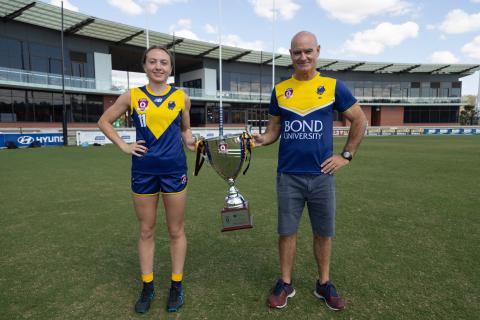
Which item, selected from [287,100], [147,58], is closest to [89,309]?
[147,58]

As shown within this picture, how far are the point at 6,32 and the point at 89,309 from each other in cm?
3258

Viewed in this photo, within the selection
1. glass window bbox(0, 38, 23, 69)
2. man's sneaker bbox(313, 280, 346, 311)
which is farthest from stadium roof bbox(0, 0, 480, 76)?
man's sneaker bbox(313, 280, 346, 311)

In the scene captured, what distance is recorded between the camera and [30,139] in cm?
2070

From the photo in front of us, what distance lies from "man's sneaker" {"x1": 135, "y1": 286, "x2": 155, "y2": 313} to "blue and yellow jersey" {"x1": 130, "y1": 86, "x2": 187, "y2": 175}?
3.57 ft

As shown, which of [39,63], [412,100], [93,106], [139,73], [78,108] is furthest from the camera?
[412,100]

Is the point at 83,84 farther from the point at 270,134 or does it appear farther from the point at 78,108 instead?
the point at 270,134

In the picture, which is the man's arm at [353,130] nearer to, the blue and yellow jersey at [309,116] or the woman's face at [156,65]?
the blue and yellow jersey at [309,116]

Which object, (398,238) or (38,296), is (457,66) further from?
(38,296)

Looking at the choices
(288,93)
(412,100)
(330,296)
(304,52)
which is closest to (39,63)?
(288,93)

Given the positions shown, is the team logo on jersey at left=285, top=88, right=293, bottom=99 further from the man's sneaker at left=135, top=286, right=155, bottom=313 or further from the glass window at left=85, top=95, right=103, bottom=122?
the glass window at left=85, top=95, right=103, bottom=122

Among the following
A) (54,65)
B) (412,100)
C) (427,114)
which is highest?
(54,65)

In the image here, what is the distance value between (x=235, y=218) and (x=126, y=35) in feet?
107

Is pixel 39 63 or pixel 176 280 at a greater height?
pixel 39 63

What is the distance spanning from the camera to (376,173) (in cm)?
946
